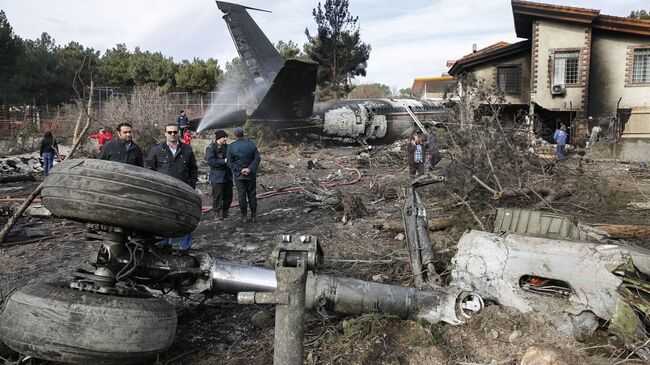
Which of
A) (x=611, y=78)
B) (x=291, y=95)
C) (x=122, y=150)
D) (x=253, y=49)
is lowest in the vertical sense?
(x=122, y=150)

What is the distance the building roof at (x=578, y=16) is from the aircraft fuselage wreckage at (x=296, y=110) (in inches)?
259

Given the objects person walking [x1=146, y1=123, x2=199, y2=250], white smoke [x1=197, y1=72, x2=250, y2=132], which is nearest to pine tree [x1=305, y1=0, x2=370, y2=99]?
white smoke [x1=197, y1=72, x2=250, y2=132]

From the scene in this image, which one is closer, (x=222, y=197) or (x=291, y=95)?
(x=222, y=197)

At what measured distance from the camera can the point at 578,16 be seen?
66.4 ft

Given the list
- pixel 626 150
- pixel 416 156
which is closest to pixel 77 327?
pixel 416 156

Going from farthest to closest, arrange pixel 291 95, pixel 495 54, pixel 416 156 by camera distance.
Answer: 1. pixel 495 54
2. pixel 291 95
3. pixel 416 156

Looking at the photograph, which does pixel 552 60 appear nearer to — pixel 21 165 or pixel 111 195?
pixel 21 165

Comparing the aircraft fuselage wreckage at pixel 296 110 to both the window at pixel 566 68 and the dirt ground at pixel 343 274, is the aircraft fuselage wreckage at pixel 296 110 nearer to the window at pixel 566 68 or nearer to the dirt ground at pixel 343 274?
the window at pixel 566 68

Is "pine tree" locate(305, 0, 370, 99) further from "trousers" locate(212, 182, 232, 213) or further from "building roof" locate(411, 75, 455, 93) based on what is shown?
"trousers" locate(212, 182, 232, 213)

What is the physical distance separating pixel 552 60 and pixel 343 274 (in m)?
20.2

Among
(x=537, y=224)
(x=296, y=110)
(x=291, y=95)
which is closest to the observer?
(x=537, y=224)

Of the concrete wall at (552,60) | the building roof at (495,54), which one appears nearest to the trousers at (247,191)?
the concrete wall at (552,60)

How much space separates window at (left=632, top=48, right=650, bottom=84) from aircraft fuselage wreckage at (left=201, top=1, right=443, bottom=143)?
347 inches

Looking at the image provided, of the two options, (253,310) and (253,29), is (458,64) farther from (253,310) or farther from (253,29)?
(253,310)
